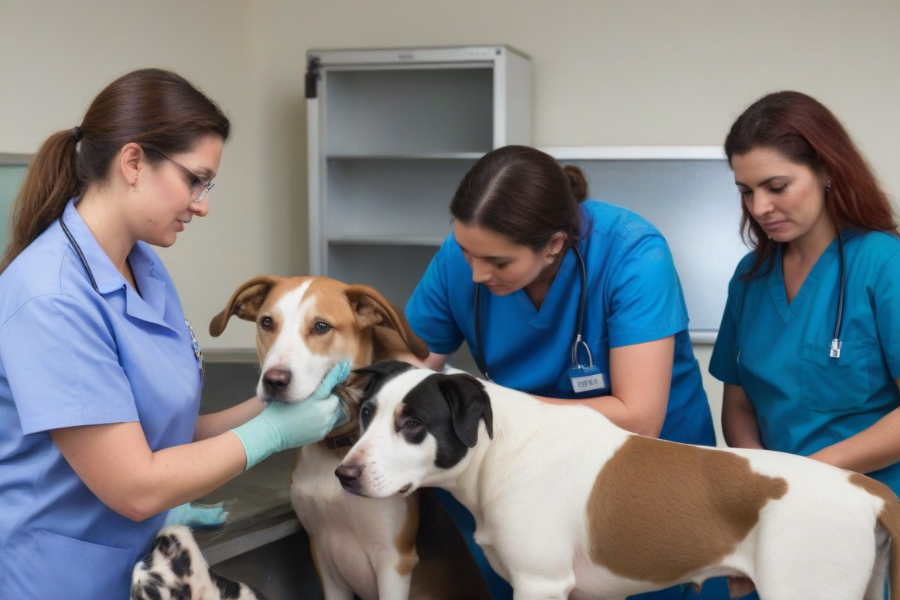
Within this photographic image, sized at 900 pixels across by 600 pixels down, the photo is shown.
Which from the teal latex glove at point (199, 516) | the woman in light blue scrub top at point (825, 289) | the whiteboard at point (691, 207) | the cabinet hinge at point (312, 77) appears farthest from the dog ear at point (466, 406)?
the cabinet hinge at point (312, 77)

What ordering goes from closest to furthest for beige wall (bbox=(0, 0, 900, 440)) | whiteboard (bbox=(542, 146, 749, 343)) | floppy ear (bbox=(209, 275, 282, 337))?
1. floppy ear (bbox=(209, 275, 282, 337))
2. beige wall (bbox=(0, 0, 900, 440))
3. whiteboard (bbox=(542, 146, 749, 343))

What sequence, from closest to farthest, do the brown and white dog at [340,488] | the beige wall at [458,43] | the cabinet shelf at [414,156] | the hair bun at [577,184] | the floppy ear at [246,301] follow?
the brown and white dog at [340,488], the floppy ear at [246,301], the hair bun at [577,184], the beige wall at [458,43], the cabinet shelf at [414,156]

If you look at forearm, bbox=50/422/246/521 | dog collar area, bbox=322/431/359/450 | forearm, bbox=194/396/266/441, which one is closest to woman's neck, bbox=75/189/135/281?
forearm, bbox=50/422/246/521

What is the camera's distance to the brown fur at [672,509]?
1.28m

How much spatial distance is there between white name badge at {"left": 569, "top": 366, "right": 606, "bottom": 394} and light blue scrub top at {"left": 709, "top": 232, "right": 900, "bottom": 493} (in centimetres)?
31

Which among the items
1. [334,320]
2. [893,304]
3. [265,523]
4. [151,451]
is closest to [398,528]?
[265,523]

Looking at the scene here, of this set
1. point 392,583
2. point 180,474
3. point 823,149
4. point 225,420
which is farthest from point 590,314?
point 180,474

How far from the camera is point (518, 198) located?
5.05ft

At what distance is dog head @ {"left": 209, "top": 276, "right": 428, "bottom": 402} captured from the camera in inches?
58.1

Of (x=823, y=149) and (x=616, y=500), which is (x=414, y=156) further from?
(x=616, y=500)

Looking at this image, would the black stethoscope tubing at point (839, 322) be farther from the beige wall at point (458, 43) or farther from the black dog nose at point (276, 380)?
the beige wall at point (458, 43)

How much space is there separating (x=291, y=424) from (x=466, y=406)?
29 centimetres

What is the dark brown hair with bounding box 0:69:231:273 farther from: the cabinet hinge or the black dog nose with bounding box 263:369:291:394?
the cabinet hinge

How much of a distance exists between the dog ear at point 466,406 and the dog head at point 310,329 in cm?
28
